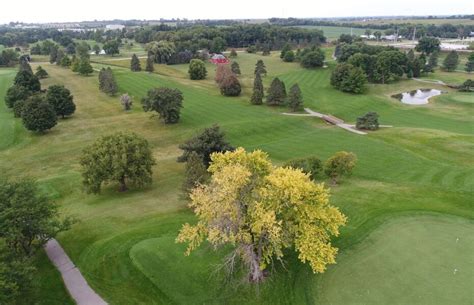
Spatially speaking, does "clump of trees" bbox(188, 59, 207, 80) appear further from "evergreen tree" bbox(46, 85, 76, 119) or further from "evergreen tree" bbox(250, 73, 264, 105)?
"evergreen tree" bbox(46, 85, 76, 119)

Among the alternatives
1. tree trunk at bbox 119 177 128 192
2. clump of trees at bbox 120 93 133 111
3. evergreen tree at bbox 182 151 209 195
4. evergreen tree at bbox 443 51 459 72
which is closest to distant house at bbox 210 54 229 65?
clump of trees at bbox 120 93 133 111

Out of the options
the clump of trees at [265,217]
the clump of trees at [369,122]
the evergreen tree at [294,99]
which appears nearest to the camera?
the clump of trees at [265,217]

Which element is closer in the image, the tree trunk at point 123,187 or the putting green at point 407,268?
→ the putting green at point 407,268

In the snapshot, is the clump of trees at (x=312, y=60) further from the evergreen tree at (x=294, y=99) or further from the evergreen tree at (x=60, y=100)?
the evergreen tree at (x=60, y=100)

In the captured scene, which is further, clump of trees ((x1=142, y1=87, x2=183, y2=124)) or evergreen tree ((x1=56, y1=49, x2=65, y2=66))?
evergreen tree ((x1=56, y1=49, x2=65, y2=66))

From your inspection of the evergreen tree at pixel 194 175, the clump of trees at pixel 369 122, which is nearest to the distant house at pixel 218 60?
the clump of trees at pixel 369 122

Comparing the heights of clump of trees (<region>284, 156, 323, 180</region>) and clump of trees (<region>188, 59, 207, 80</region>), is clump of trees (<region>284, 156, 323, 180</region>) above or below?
below
